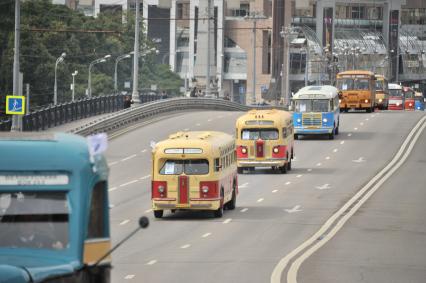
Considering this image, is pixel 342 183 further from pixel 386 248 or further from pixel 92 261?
pixel 92 261

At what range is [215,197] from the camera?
129 feet

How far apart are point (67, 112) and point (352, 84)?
2316 centimetres

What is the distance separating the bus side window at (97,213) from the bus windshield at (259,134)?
130 ft

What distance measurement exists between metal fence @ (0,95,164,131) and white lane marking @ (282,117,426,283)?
51.8 feet

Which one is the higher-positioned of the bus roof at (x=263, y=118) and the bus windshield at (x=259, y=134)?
the bus roof at (x=263, y=118)

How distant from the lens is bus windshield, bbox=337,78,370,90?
→ 92938 millimetres

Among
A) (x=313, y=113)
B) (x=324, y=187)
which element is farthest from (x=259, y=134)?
(x=313, y=113)

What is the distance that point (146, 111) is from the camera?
80.5 metres

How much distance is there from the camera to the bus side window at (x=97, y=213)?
1486 centimetres

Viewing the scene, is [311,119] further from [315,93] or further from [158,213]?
[158,213]

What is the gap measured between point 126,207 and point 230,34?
14280 centimetres

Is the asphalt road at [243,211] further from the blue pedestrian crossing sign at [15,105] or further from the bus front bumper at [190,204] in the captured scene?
the blue pedestrian crossing sign at [15,105]

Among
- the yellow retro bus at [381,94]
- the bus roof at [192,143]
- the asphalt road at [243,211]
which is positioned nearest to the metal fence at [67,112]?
the asphalt road at [243,211]


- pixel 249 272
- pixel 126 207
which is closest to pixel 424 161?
pixel 126 207
